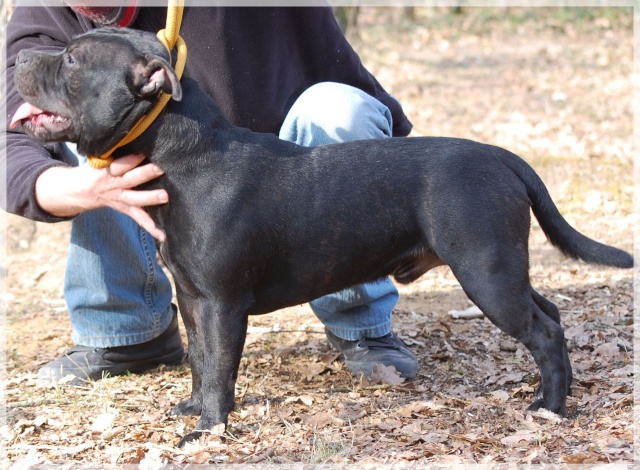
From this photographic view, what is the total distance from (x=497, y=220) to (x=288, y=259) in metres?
0.96

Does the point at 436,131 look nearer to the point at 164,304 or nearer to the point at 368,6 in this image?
the point at 164,304

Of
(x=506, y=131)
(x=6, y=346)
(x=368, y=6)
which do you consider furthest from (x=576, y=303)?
(x=368, y=6)

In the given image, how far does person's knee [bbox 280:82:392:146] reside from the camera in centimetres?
432

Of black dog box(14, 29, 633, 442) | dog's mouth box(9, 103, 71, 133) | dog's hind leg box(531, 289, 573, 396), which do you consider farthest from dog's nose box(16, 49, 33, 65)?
dog's hind leg box(531, 289, 573, 396)

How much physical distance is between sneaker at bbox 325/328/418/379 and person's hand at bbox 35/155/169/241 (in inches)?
58.6

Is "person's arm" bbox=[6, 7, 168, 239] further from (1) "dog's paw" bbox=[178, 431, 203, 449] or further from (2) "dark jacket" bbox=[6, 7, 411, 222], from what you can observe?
(1) "dog's paw" bbox=[178, 431, 203, 449]

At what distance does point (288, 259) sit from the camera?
366 centimetres

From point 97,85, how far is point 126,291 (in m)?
1.64

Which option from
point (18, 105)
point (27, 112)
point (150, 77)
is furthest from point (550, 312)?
point (18, 105)

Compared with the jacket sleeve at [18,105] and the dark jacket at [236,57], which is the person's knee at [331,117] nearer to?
the dark jacket at [236,57]

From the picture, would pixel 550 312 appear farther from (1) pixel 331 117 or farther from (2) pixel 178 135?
(2) pixel 178 135

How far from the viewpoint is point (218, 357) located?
3.56m

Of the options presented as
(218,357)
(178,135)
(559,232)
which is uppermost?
(178,135)

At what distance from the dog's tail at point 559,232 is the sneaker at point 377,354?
1.09 metres
